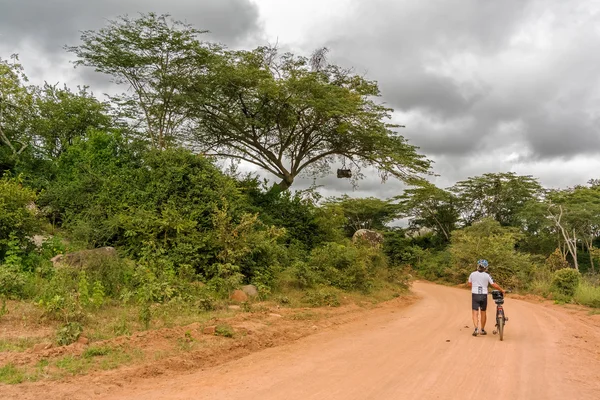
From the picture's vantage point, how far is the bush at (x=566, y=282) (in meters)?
→ 18.9

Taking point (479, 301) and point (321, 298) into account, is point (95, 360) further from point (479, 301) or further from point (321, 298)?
point (479, 301)

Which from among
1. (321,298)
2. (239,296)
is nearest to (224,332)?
(239,296)

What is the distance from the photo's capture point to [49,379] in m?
5.24

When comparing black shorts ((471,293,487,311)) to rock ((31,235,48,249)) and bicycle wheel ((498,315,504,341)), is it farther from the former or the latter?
rock ((31,235,48,249))

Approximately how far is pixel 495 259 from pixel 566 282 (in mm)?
4760

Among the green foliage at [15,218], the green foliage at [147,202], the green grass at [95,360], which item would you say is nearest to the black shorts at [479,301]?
the green grass at [95,360]

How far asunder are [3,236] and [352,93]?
15.1 m

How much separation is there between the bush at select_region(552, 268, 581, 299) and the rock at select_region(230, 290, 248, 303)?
1506 centimetres

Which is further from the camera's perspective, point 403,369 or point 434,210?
point 434,210

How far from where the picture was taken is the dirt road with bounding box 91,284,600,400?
533 centimetres

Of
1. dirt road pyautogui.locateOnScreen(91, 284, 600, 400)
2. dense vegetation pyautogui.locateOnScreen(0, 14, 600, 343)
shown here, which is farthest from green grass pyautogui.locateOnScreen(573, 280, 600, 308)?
dirt road pyautogui.locateOnScreen(91, 284, 600, 400)

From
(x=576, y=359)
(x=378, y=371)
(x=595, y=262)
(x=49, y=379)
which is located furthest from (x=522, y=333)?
(x=595, y=262)

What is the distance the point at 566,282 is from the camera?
1916 cm

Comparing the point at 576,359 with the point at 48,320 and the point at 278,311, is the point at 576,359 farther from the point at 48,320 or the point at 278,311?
the point at 48,320
